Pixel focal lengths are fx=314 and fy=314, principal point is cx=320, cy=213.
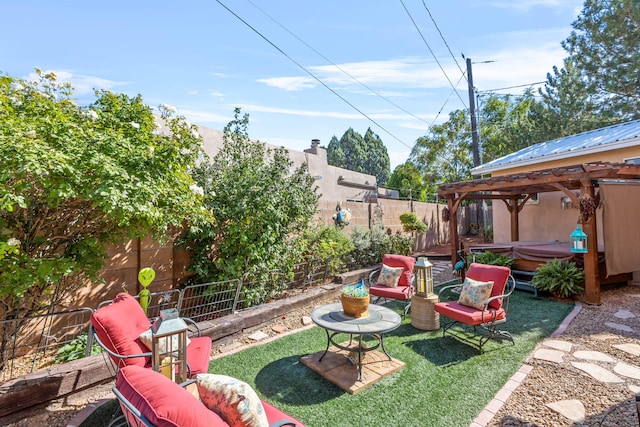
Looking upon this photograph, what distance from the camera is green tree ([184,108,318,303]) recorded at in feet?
17.2

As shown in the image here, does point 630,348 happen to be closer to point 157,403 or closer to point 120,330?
point 157,403

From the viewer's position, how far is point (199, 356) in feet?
9.91

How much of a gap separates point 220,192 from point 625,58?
681 inches

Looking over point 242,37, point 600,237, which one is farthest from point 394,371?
point 600,237

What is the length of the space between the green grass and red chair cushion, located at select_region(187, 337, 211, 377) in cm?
67

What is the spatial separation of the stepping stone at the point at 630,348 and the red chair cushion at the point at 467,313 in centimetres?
148

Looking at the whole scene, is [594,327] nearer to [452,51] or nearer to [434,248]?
[434,248]

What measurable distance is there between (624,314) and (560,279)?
1086mm

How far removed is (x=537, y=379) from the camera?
3531mm

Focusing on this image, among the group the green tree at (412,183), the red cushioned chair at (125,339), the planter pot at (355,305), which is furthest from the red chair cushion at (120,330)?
the green tree at (412,183)

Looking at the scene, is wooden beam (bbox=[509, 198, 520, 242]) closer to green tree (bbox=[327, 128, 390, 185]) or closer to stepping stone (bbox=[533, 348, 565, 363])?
stepping stone (bbox=[533, 348, 565, 363])

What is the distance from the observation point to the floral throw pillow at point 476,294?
4582 millimetres

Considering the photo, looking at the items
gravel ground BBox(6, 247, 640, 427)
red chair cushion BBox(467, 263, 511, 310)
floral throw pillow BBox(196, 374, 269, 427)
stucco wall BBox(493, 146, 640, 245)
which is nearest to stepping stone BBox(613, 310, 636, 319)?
gravel ground BBox(6, 247, 640, 427)

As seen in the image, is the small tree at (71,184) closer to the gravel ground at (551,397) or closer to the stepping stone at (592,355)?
the gravel ground at (551,397)
